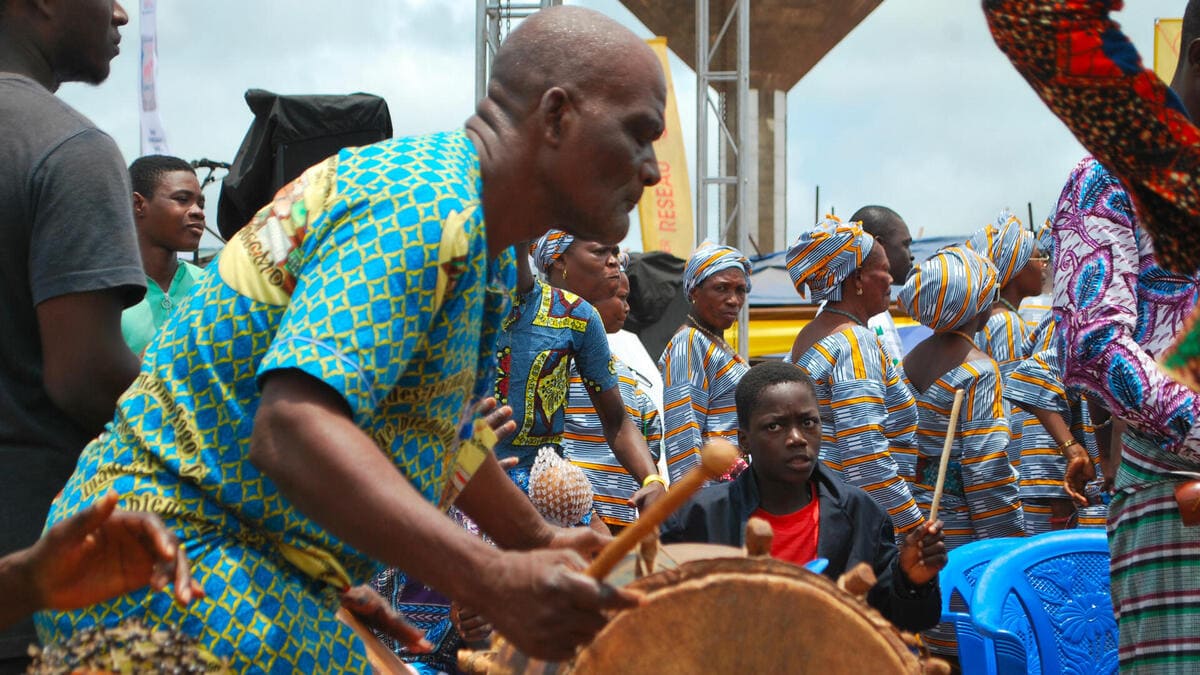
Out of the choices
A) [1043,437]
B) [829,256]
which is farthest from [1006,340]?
[829,256]

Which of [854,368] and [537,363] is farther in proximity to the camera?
[854,368]

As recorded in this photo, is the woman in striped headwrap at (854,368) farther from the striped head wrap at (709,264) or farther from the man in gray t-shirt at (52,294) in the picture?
the man in gray t-shirt at (52,294)

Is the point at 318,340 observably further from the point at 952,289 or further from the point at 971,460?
the point at 952,289

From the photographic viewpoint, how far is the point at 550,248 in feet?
20.2

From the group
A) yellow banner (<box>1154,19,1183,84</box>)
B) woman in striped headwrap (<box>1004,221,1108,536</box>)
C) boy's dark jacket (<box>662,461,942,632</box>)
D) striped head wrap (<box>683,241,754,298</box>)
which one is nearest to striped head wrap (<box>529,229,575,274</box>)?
striped head wrap (<box>683,241,754,298</box>)

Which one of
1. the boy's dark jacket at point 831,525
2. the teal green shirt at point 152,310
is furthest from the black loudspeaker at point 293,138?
the boy's dark jacket at point 831,525

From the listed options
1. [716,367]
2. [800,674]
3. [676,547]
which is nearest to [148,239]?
[716,367]

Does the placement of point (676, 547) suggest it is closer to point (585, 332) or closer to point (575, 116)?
point (575, 116)

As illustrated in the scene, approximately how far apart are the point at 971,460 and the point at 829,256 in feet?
4.03

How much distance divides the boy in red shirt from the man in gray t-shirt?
7.65ft

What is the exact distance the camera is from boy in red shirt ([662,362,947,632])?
4.04 metres

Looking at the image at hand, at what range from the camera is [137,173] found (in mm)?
5578

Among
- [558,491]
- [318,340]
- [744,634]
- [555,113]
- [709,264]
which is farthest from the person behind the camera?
[709,264]

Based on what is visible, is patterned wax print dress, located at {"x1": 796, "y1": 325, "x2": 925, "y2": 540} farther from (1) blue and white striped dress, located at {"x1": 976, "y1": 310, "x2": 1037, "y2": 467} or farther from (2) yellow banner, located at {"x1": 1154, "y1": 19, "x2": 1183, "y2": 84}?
(2) yellow banner, located at {"x1": 1154, "y1": 19, "x2": 1183, "y2": 84}
